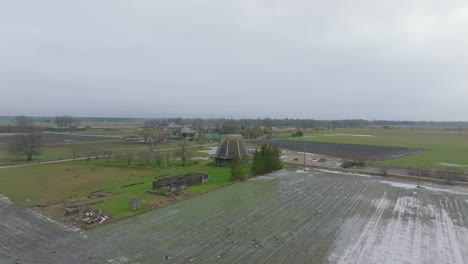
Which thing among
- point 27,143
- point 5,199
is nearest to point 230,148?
point 5,199

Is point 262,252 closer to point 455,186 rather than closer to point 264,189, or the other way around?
point 264,189

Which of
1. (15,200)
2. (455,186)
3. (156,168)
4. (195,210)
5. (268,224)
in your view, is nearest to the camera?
(268,224)

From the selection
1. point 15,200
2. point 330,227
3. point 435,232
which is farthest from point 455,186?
point 15,200

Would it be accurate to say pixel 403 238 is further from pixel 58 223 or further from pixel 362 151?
pixel 362 151

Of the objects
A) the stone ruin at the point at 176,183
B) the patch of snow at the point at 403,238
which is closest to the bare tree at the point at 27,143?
the stone ruin at the point at 176,183

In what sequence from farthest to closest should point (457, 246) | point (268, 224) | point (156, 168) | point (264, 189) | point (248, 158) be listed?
point (248, 158), point (156, 168), point (264, 189), point (268, 224), point (457, 246)

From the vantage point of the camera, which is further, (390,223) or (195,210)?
(195,210)
